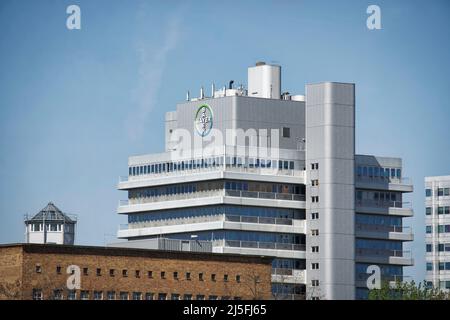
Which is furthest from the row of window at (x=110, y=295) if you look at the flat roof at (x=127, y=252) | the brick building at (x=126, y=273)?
the flat roof at (x=127, y=252)

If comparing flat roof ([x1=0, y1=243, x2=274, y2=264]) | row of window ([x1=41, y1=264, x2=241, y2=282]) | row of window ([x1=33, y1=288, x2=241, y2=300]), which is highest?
flat roof ([x1=0, y1=243, x2=274, y2=264])

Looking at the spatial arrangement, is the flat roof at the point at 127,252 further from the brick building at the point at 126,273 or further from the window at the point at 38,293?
the window at the point at 38,293

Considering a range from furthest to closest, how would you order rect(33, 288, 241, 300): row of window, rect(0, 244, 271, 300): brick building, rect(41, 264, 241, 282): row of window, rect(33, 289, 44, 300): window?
rect(41, 264, 241, 282): row of window → rect(0, 244, 271, 300): brick building → rect(33, 288, 241, 300): row of window → rect(33, 289, 44, 300): window

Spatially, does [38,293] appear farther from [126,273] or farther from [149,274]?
[149,274]

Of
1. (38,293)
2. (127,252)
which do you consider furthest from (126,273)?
(38,293)

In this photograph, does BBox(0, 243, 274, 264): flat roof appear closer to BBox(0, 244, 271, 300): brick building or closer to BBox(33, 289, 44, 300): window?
→ BBox(0, 244, 271, 300): brick building

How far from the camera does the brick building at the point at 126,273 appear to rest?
160125 millimetres

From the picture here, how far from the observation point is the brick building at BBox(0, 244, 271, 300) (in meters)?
160

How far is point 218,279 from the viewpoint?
174m

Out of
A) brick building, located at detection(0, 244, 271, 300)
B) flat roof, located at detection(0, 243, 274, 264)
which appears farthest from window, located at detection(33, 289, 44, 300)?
flat roof, located at detection(0, 243, 274, 264)

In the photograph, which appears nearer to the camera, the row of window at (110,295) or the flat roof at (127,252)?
the row of window at (110,295)

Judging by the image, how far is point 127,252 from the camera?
552 feet

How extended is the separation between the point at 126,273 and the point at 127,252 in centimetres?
238
